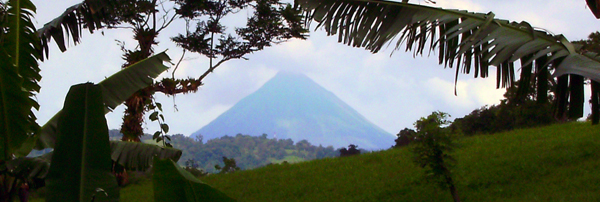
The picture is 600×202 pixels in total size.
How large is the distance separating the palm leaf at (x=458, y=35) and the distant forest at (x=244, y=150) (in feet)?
114

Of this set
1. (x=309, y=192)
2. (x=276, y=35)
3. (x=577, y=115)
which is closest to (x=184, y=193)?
(x=577, y=115)

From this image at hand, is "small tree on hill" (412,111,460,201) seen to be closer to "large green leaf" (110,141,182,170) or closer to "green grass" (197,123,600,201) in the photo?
"green grass" (197,123,600,201)

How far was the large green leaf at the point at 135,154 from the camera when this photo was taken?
13.9 feet

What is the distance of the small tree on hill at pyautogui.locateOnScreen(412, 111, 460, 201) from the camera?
7.92 m

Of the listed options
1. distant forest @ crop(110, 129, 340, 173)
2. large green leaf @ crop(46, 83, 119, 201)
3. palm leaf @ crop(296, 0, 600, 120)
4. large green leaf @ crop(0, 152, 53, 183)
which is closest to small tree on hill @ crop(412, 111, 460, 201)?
palm leaf @ crop(296, 0, 600, 120)

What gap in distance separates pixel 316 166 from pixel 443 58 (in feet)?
34.5

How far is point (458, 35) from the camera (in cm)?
309

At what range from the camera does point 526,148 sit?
11250mm

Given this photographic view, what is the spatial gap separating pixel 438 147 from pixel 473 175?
7.70ft

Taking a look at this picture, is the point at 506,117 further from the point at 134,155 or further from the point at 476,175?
the point at 134,155

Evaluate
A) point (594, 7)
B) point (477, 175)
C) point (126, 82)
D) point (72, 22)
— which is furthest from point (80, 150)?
point (477, 175)

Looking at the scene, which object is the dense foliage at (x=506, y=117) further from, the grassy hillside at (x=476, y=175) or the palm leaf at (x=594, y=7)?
the palm leaf at (x=594, y=7)

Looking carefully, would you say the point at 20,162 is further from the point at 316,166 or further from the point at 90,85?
the point at 316,166

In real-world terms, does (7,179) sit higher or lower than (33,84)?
lower
